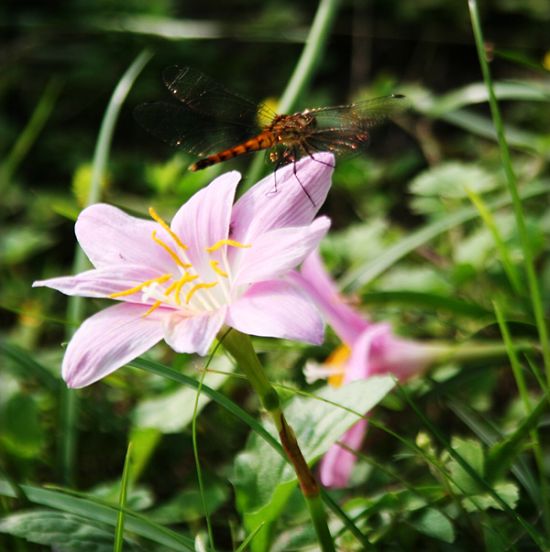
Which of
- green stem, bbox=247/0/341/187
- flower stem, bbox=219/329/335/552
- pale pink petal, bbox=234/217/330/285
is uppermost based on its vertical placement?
green stem, bbox=247/0/341/187

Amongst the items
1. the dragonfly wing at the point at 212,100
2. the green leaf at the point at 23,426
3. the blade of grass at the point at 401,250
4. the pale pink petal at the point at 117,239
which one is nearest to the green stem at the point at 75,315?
the green leaf at the point at 23,426

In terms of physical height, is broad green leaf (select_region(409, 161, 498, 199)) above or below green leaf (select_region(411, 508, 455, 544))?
above

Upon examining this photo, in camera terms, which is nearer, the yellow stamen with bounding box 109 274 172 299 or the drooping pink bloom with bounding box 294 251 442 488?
the yellow stamen with bounding box 109 274 172 299

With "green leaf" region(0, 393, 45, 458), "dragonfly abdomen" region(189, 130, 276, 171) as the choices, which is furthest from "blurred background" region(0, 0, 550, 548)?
"dragonfly abdomen" region(189, 130, 276, 171)

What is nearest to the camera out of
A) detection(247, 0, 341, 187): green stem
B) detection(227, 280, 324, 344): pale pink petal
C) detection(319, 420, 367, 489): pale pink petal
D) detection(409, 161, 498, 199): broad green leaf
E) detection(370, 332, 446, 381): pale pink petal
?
detection(227, 280, 324, 344): pale pink petal

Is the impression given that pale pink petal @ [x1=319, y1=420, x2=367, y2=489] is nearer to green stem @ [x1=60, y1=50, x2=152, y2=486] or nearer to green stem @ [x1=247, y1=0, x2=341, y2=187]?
green stem @ [x1=60, y1=50, x2=152, y2=486]

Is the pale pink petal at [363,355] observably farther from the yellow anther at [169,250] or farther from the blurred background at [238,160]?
the yellow anther at [169,250]

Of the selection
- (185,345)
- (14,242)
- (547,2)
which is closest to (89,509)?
(185,345)

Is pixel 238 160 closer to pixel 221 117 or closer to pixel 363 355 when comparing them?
pixel 221 117
